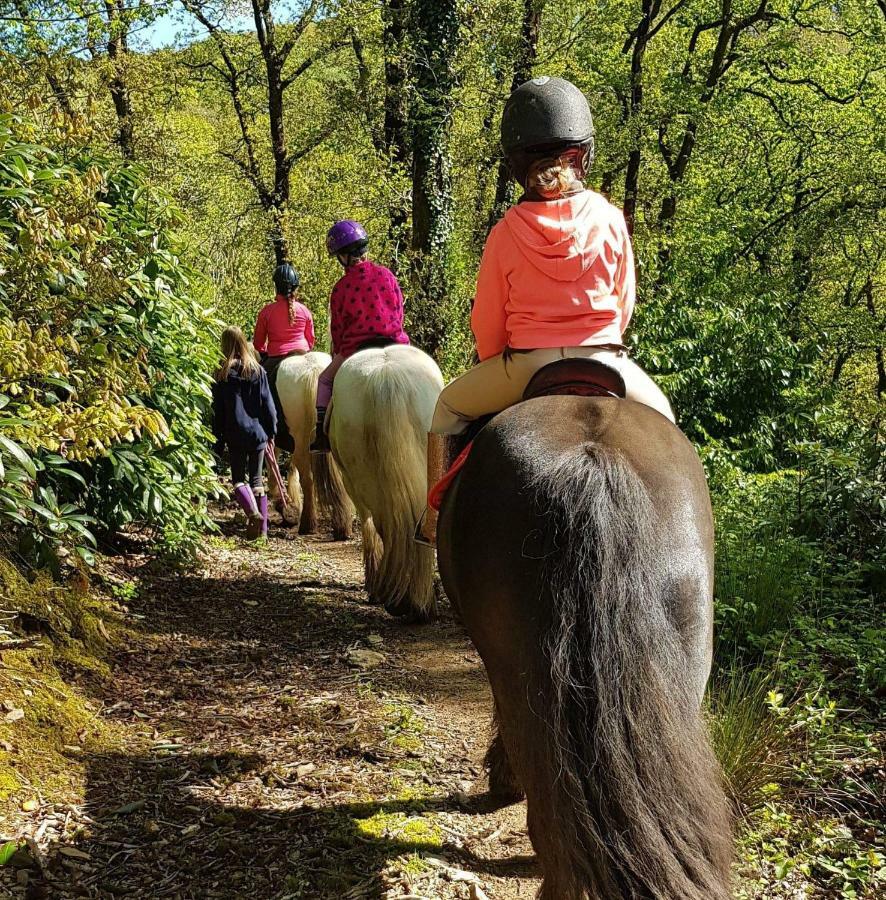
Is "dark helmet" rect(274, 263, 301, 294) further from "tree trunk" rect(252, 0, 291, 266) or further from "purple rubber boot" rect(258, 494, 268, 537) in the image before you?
"tree trunk" rect(252, 0, 291, 266)

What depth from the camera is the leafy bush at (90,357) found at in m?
3.65

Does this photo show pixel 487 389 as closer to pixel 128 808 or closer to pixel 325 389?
pixel 128 808

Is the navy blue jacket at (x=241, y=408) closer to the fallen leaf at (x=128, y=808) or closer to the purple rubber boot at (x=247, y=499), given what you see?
the purple rubber boot at (x=247, y=499)

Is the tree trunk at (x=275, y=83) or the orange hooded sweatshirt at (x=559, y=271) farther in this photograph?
the tree trunk at (x=275, y=83)

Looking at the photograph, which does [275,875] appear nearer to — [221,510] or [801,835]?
[801,835]

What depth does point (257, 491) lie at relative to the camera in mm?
9273

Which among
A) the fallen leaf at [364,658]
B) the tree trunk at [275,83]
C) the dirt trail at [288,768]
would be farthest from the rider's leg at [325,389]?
the tree trunk at [275,83]

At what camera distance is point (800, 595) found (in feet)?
17.9

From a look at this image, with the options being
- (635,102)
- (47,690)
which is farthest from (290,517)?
(635,102)

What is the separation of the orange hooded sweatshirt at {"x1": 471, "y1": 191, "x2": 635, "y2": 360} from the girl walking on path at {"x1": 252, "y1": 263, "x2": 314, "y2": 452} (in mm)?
7472

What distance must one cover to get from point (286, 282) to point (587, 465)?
8.68 m

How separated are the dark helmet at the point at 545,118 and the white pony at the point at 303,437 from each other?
639 centimetres

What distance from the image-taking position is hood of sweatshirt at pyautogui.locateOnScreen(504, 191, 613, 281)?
3111 millimetres

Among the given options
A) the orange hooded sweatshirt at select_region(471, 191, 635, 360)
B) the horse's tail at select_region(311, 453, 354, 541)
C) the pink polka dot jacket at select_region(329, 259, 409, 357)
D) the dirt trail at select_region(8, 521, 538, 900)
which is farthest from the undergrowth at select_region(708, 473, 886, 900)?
the horse's tail at select_region(311, 453, 354, 541)
